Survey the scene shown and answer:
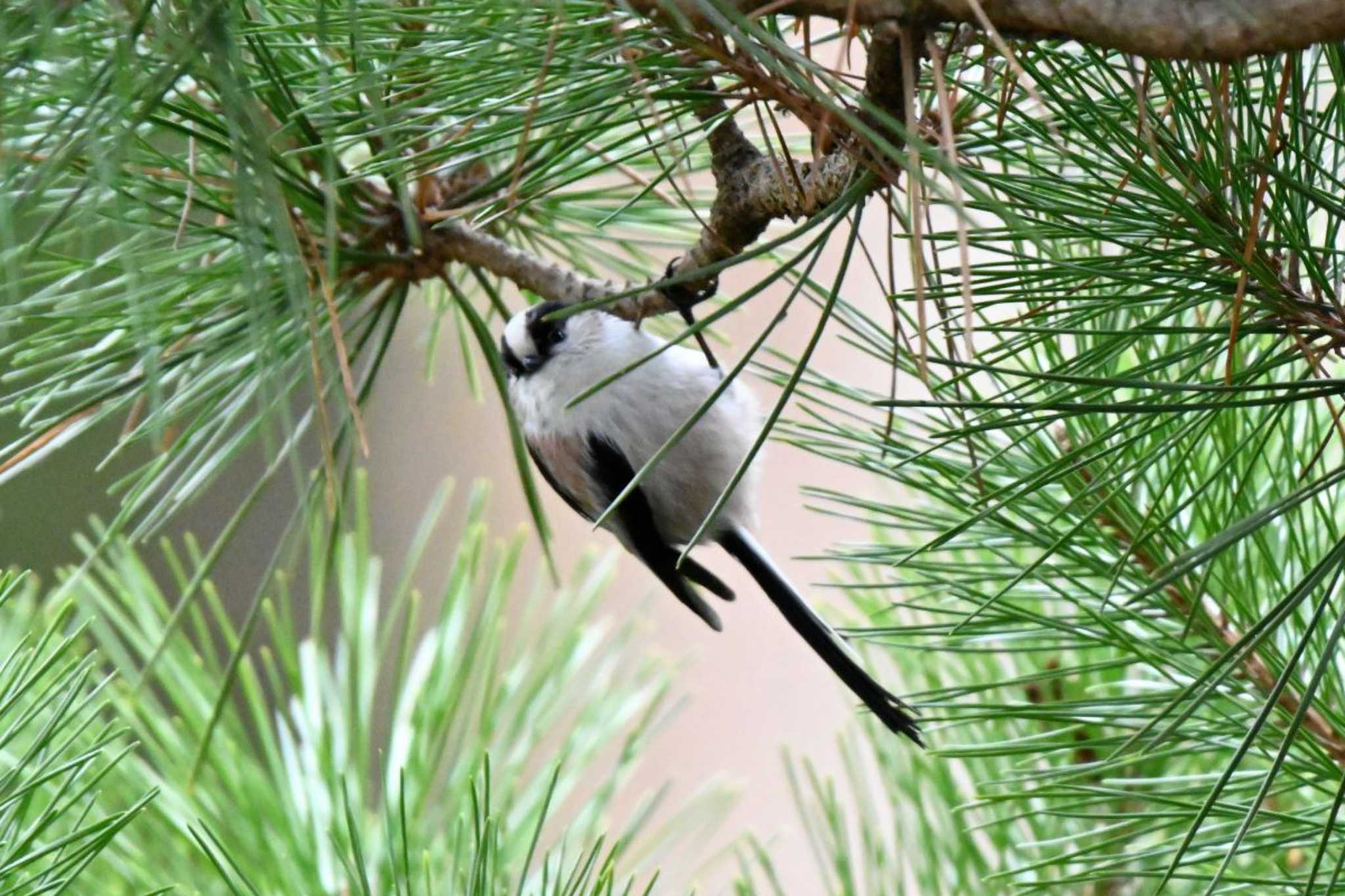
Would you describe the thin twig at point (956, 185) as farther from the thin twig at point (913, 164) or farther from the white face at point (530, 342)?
the white face at point (530, 342)

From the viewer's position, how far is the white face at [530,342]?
0.71m

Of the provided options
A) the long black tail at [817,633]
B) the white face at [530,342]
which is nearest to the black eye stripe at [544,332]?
the white face at [530,342]

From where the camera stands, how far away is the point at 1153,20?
8.3 inches

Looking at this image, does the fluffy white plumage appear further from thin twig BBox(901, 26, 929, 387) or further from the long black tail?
thin twig BBox(901, 26, 929, 387)

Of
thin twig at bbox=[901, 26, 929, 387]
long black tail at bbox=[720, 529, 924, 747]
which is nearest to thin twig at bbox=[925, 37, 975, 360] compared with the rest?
thin twig at bbox=[901, 26, 929, 387]

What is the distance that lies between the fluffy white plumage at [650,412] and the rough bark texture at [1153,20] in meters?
0.45

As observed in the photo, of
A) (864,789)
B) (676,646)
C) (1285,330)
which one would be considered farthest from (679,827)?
(676,646)

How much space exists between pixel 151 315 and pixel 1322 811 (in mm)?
381

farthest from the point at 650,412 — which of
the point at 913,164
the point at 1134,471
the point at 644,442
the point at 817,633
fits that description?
the point at 913,164

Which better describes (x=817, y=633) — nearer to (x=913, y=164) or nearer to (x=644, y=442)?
(x=644, y=442)

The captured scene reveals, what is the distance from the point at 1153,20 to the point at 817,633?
55 cm

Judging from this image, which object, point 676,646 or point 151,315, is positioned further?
point 676,646

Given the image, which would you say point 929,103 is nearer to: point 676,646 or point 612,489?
point 612,489

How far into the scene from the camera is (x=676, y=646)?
1.77 m
